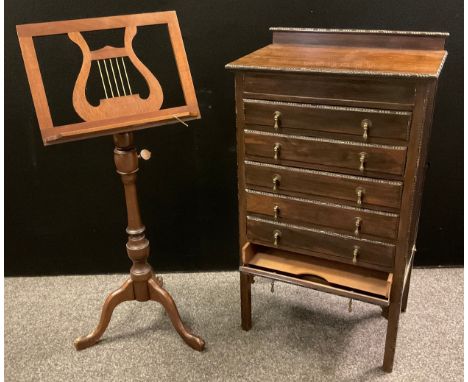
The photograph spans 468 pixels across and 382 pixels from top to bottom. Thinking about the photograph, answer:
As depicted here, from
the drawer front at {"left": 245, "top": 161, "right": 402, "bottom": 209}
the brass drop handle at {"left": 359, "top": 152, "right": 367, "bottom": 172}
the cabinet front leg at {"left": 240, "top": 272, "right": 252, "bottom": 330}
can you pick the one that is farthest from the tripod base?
the brass drop handle at {"left": 359, "top": 152, "right": 367, "bottom": 172}

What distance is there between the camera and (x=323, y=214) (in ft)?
6.48

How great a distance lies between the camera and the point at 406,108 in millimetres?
1674

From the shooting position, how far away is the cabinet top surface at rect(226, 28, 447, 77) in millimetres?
1712

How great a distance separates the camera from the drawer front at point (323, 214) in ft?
6.21

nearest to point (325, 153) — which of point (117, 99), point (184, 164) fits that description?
point (117, 99)

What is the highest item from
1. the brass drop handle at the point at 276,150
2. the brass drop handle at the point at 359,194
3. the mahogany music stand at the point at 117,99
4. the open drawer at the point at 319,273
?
the mahogany music stand at the point at 117,99

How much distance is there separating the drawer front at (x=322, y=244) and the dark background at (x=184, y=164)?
557 millimetres

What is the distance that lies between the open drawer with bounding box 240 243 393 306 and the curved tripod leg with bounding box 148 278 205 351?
0.39m

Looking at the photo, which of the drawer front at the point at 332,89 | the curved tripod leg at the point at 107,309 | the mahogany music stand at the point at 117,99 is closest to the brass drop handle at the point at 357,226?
the drawer front at the point at 332,89

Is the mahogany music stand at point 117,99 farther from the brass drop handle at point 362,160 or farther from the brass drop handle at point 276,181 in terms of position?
the brass drop handle at point 362,160

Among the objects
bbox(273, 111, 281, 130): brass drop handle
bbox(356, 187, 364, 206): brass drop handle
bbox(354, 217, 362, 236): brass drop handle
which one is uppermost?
bbox(273, 111, 281, 130): brass drop handle

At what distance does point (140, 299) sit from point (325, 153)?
109 cm

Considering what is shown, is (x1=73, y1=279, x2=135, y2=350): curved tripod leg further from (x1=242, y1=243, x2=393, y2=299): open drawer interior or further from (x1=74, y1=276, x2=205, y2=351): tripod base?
(x1=242, y1=243, x2=393, y2=299): open drawer interior

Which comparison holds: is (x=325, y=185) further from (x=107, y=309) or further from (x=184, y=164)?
(x=107, y=309)
